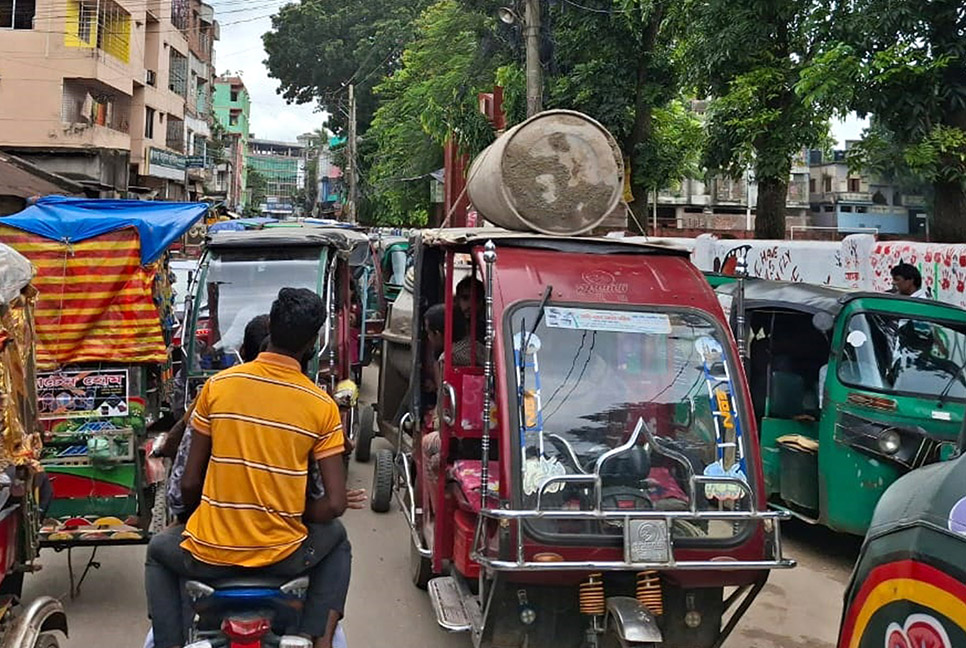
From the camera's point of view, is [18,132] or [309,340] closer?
[309,340]

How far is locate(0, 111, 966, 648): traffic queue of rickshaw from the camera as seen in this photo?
3.23 m

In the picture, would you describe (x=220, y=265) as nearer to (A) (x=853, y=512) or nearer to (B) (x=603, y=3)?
(A) (x=853, y=512)

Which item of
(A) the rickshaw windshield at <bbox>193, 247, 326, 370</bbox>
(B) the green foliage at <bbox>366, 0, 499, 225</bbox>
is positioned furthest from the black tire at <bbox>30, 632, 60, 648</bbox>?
(B) the green foliage at <bbox>366, 0, 499, 225</bbox>

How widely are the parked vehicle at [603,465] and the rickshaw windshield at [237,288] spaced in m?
3.79

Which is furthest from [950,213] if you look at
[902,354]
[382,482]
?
[382,482]

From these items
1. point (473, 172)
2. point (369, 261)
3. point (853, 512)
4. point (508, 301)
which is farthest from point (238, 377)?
point (369, 261)

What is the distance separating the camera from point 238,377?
3.16 metres

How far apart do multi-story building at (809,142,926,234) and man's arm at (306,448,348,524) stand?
4139cm

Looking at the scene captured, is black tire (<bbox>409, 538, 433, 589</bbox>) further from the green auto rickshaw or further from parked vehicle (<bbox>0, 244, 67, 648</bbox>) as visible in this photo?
the green auto rickshaw

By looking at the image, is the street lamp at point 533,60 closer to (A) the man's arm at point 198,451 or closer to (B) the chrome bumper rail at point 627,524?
(B) the chrome bumper rail at point 627,524

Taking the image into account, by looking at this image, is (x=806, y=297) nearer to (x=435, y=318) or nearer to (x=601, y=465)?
(x=435, y=318)

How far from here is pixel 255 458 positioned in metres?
3.11

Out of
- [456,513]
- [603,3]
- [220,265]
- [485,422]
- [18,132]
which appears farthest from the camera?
[18,132]

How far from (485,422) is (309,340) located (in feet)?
3.65
